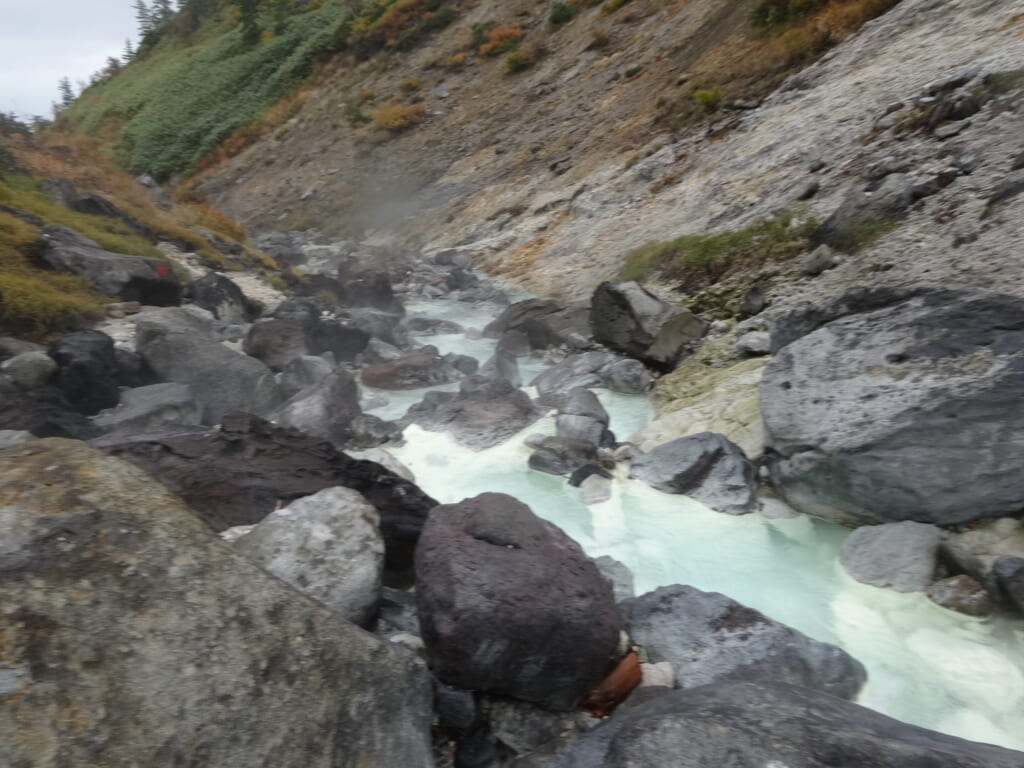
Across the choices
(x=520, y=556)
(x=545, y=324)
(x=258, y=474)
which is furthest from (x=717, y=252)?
(x=520, y=556)

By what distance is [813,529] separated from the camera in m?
5.89

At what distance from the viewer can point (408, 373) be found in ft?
33.3

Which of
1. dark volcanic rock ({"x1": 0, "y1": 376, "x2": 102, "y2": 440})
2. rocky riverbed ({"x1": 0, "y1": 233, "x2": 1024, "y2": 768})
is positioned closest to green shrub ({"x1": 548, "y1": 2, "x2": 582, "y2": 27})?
rocky riverbed ({"x1": 0, "y1": 233, "x2": 1024, "y2": 768})

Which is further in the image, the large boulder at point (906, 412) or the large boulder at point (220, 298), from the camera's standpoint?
the large boulder at point (220, 298)

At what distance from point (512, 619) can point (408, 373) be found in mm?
6970

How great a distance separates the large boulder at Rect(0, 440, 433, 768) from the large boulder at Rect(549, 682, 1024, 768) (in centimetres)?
119

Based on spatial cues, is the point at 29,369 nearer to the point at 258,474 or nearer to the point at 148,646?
the point at 258,474

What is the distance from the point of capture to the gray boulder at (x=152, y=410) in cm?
701

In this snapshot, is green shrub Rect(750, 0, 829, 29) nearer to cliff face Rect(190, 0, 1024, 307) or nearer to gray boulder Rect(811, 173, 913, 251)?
cliff face Rect(190, 0, 1024, 307)

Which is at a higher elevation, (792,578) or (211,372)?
(211,372)

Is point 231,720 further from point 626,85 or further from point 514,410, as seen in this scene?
point 626,85

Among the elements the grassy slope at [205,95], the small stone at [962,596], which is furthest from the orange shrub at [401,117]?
the small stone at [962,596]

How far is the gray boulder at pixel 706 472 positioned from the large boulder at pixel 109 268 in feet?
30.0

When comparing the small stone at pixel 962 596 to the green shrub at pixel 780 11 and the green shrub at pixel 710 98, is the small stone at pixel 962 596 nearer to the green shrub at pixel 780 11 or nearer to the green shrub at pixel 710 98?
the green shrub at pixel 710 98
